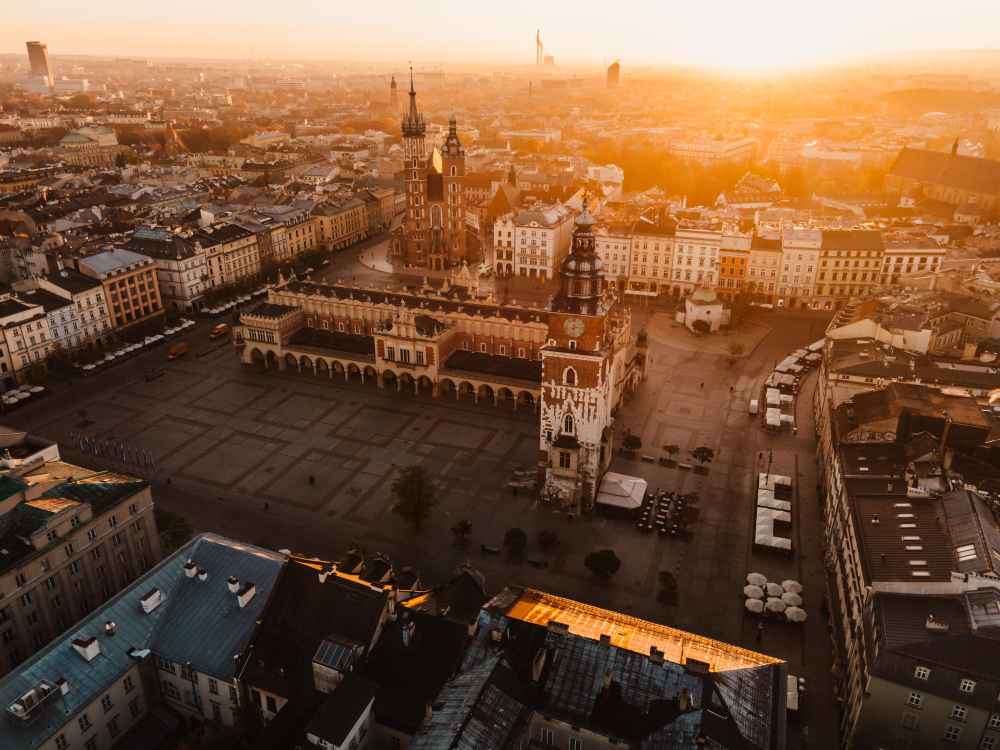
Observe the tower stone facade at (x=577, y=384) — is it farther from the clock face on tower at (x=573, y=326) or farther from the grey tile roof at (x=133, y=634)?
the grey tile roof at (x=133, y=634)

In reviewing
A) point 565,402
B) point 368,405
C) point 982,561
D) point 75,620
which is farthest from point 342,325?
point 982,561

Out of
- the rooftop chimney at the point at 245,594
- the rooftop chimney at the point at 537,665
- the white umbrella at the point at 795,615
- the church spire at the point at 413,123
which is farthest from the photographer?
the church spire at the point at 413,123

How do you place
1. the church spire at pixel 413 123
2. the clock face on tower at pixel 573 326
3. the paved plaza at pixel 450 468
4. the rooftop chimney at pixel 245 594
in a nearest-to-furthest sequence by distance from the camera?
1. the rooftop chimney at pixel 245 594
2. the paved plaza at pixel 450 468
3. the clock face on tower at pixel 573 326
4. the church spire at pixel 413 123

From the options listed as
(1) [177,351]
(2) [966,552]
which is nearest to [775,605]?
(2) [966,552]

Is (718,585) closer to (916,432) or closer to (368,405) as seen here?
(916,432)

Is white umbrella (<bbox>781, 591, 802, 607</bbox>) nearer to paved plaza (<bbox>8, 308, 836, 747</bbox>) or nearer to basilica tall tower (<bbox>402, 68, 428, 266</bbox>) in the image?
paved plaza (<bbox>8, 308, 836, 747</bbox>)

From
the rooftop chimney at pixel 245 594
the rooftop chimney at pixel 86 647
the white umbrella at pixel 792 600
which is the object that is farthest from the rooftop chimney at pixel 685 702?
the rooftop chimney at pixel 86 647

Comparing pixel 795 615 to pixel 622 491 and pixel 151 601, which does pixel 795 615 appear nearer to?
pixel 622 491
